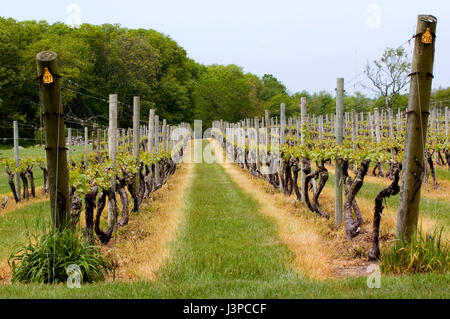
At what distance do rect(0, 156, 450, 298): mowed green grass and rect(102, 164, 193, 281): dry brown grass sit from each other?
209 mm

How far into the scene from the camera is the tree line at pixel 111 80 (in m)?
54.7

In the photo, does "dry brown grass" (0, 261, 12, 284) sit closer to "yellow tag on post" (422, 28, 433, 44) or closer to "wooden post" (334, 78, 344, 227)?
"wooden post" (334, 78, 344, 227)

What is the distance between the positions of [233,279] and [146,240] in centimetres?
299

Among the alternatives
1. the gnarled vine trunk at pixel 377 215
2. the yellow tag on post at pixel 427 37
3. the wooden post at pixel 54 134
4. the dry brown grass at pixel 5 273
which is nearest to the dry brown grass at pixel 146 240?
the wooden post at pixel 54 134

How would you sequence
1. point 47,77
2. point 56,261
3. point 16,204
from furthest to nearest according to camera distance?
point 16,204 < point 47,77 < point 56,261

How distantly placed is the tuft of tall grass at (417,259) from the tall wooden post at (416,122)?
38 centimetres

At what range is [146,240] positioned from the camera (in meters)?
8.75

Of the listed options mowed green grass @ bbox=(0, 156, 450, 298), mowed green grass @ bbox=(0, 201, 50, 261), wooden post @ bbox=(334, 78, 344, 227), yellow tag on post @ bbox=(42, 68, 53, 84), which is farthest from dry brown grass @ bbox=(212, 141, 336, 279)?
yellow tag on post @ bbox=(42, 68, 53, 84)

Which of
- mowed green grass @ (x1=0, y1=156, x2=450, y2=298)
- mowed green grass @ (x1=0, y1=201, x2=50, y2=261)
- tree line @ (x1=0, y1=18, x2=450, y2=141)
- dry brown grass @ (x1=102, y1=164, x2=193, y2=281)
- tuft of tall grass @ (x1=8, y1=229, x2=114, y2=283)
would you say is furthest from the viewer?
tree line @ (x1=0, y1=18, x2=450, y2=141)

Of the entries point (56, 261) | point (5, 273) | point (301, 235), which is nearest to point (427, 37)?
point (301, 235)

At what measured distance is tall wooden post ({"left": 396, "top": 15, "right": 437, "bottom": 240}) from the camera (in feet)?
21.4

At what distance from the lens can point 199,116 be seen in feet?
271

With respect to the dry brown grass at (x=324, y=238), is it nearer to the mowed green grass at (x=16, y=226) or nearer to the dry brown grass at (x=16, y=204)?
the mowed green grass at (x=16, y=226)

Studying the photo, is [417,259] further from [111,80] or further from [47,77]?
[111,80]
